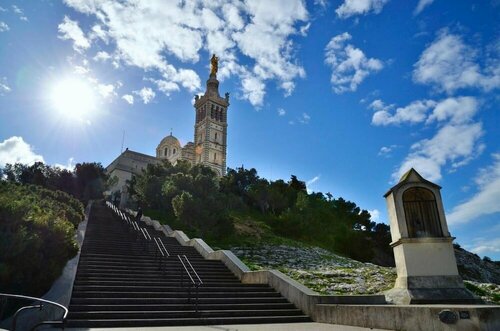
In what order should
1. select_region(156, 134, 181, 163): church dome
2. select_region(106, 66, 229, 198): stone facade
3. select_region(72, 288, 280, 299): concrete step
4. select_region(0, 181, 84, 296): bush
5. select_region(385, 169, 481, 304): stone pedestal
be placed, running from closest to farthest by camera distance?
select_region(0, 181, 84, 296): bush
select_region(385, 169, 481, 304): stone pedestal
select_region(72, 288, 280, 299): concrete step
select_region(106, 66, 229, 198): stone facade
select_region(156, 134, 181, 163): church dome

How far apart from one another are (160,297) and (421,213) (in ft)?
22.3

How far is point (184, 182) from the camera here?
26062 millimetres

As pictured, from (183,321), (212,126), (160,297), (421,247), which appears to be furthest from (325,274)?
(212,126)

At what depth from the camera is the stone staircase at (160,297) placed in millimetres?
7305

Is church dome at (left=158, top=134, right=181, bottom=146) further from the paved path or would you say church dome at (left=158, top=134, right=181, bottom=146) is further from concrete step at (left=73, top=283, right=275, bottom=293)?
the paved path

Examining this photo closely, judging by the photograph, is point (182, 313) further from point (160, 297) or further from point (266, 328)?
point (266, 328)

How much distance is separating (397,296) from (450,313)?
2.74 m

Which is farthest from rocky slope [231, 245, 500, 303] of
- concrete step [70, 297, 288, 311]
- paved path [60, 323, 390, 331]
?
paved path [60, 323, 390, 331]

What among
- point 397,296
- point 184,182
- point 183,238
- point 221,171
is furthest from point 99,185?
point 397,296

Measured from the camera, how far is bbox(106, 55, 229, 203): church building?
6707 cm

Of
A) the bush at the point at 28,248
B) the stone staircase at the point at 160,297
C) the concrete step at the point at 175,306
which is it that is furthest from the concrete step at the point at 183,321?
the bush at the point at 28,248

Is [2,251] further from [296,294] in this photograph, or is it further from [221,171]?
[221,171]

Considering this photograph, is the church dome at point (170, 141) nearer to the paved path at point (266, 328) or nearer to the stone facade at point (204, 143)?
the stone facade at point (204, 143)

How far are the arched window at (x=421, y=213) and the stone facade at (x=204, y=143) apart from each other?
5726 cm
